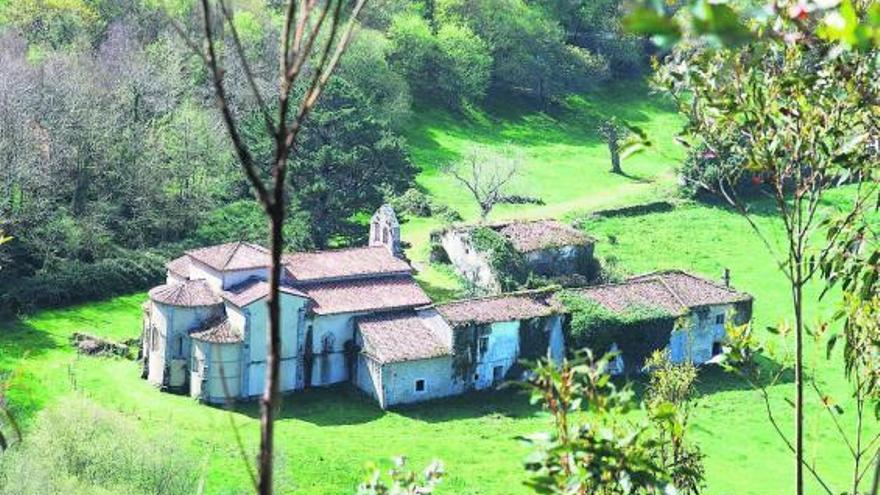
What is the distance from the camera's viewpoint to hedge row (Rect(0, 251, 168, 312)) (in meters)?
45.9

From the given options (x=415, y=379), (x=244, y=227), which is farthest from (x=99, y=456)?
(x=244, y=227)

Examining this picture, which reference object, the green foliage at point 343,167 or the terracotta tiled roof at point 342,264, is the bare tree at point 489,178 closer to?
the green foliage at point 343,167

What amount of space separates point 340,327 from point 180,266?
746 cm

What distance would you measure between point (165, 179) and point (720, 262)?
1105 inches

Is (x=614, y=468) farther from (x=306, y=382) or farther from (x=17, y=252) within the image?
(x=17, y=252)

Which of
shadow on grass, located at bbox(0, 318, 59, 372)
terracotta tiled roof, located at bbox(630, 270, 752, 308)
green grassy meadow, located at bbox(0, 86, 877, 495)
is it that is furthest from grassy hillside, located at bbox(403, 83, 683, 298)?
shadow on grass, located at bbox(0, 318, 59, 372)

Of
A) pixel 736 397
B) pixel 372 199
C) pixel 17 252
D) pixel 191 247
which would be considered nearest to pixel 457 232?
pixel 372 199

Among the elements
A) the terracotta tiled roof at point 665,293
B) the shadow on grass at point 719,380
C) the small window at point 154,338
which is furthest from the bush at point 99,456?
the terracotta tiled roof at point 665,293

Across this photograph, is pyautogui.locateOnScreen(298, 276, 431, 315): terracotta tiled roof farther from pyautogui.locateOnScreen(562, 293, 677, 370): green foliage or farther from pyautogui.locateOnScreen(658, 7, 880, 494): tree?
pyautogui.locateOnScreen(658, 7, 880, 494): tree

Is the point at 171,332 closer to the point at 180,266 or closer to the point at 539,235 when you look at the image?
the point at 180,266

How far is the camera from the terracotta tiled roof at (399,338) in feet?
139

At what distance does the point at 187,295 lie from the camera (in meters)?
42.7

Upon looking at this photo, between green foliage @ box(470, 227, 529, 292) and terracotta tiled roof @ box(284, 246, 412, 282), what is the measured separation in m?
5.08

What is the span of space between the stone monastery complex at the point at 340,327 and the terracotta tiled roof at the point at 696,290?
3.15ft
